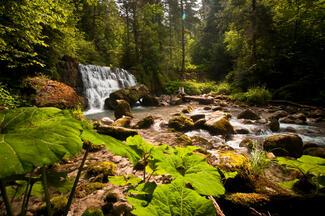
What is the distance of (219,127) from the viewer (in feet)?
26.7

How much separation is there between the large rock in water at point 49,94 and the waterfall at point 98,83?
13.3 feet

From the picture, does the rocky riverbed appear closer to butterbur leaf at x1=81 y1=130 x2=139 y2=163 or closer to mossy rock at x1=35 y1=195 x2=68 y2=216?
mossy rock at x1=35 y1=195 x2=68 y2=216

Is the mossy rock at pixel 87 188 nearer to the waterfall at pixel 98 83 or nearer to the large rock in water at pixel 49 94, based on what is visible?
the large rock in water at pixel 49 94

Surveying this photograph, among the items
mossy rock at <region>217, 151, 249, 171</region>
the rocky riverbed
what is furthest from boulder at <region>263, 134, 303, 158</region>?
mossy rock at <region>217, 151, 249, 171</region>

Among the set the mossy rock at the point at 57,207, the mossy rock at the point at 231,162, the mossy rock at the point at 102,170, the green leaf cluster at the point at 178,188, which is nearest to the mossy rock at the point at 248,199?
the mossy rock at the point at 231,162

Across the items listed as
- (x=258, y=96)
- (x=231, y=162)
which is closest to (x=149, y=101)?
(x=258, y=96)

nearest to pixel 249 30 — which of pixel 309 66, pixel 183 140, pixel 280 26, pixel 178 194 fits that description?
pixel 280 26

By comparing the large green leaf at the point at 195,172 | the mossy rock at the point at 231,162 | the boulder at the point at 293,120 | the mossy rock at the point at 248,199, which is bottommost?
the boulder at the point at 293,120

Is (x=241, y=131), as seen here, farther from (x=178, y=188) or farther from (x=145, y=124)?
(x=178, y=188)

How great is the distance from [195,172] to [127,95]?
1418 centimetres

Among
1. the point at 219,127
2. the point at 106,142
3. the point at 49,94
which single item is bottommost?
the point at 219,127

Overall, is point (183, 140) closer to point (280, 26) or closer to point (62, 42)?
point (62, 42)

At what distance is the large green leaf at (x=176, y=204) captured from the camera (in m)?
0.96

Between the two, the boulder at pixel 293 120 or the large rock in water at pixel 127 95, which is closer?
the boulder at pixel 293 120
